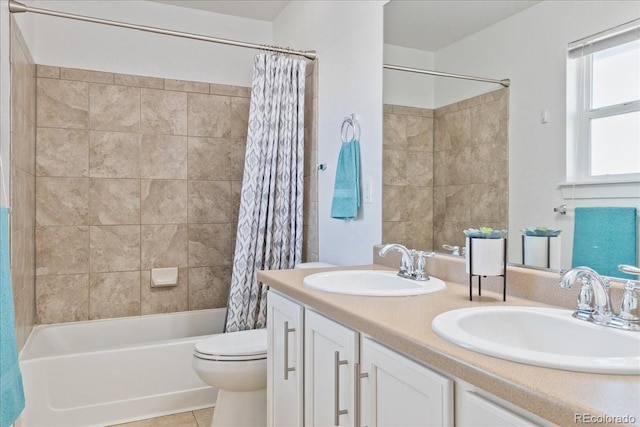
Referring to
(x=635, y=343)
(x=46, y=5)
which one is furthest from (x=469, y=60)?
(x=46, y=5)

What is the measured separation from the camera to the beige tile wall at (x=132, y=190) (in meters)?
2.89

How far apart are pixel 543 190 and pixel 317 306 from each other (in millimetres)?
749

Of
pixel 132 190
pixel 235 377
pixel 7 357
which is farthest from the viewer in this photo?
pixel 132 190

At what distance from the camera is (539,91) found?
4.34ft

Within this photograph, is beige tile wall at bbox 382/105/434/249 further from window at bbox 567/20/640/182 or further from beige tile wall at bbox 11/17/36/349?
beige tile wall at bbox 11/17/36/349

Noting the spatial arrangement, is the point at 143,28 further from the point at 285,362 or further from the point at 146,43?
the point at 285,362

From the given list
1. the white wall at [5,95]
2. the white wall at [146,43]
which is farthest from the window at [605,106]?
the white wall at [146,43]

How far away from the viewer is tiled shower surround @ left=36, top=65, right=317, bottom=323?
114 inches

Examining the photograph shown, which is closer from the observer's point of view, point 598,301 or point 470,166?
point 598,301

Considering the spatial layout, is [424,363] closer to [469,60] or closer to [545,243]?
[545,243]

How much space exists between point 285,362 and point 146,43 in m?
2.54

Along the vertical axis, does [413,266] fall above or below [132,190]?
below

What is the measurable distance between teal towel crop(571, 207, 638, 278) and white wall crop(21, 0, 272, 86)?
2804mm

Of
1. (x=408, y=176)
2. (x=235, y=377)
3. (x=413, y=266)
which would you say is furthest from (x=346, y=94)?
(x=235, y=377)
